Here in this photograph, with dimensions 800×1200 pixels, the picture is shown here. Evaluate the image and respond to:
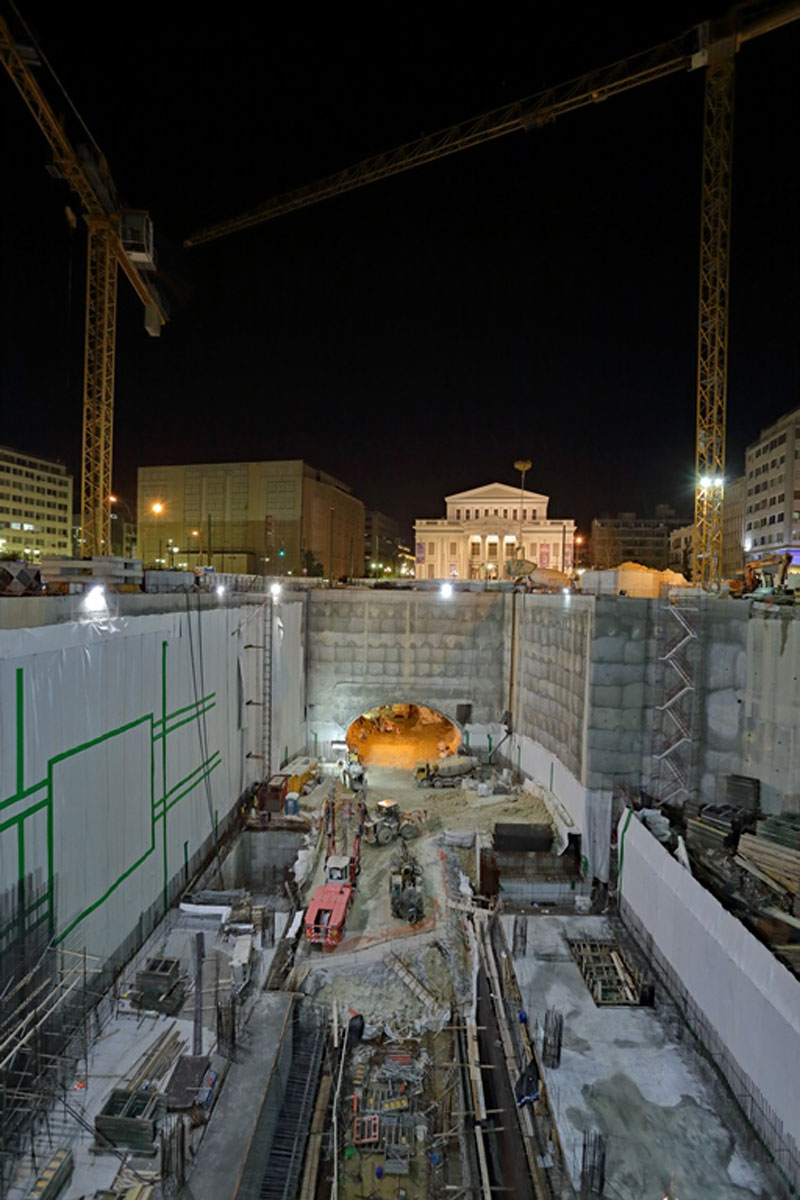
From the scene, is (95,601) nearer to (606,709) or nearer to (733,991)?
(733,991)

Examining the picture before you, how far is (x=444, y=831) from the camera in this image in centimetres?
1959

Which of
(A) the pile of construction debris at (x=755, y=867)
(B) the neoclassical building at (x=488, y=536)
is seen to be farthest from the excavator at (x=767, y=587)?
(B) the neoclassical building at (x=488, y=536)

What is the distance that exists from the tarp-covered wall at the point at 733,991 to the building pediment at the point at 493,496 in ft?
208

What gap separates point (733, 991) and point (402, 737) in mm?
23958

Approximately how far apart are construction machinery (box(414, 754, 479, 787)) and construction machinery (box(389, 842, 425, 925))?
5.86 m

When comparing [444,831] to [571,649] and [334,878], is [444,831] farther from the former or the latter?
[571,649]

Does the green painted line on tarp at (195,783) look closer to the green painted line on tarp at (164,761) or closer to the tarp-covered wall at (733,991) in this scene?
the green painted line on tarp at (164,761)

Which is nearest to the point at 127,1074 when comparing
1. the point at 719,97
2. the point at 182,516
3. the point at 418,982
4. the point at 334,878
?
the point at 418,982

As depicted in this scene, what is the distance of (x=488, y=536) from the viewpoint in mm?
72000

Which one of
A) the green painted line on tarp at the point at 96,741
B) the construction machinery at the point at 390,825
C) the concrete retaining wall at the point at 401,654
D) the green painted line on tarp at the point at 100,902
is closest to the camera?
the green painted line on tarp at the point at 96,741

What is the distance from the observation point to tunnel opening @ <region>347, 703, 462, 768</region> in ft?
94.1

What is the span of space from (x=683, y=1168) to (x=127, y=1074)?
8.04 meters

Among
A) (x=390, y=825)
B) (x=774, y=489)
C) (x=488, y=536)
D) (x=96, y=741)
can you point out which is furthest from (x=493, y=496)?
(x=96, y=741)

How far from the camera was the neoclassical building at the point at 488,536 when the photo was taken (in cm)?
7119
